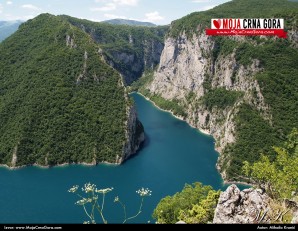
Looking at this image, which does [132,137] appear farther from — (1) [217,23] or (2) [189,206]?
(1) [217,23]

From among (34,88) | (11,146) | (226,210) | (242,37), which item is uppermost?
(242,37)

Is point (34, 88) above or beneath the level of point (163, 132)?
above

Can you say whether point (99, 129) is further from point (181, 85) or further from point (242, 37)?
point (181, 85)

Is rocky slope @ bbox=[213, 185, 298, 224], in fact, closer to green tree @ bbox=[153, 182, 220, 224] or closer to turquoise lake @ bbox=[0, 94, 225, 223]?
green tree @ bbox=[153, 182, 220, 224]

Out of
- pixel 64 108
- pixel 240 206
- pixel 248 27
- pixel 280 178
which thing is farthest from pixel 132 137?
pixel 240 206

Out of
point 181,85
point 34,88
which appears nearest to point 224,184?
point 34,88

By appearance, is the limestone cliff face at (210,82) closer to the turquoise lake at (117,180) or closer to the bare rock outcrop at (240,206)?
the turquoise lake at (117,180)

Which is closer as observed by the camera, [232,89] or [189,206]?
[189,206]

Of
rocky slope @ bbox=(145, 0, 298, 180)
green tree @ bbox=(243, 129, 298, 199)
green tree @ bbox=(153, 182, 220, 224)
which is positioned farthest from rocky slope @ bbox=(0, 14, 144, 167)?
green tree @ bbox=(243, 129, 298, 199)
